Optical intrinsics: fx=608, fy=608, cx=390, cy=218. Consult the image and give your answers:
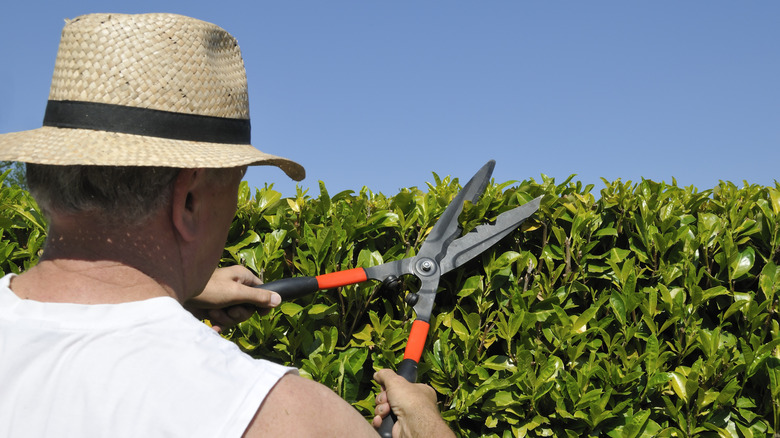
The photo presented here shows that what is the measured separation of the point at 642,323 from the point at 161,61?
3.30 m

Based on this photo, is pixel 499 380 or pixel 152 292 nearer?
pixel 152 292

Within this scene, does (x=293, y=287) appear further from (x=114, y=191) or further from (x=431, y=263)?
(x=114, y=191)

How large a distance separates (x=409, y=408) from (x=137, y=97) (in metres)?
1.68

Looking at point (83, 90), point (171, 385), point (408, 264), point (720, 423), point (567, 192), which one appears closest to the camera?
point (171, 385)

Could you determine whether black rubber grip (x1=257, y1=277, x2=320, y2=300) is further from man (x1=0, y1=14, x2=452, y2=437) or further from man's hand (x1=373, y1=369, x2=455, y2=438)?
man (x1=0, y1=14, x2=452, y2=437)

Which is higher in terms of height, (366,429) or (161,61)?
(161,61)

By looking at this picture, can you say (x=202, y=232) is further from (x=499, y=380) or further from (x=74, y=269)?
(x=499, y=380)

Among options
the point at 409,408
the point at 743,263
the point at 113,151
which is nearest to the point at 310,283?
the point at 409,408

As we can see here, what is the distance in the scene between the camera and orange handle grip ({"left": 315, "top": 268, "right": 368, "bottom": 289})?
323 cm

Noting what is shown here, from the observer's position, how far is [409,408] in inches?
103

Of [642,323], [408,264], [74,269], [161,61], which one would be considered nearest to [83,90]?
[161,61]

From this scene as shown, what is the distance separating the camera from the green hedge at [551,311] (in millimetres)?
3512

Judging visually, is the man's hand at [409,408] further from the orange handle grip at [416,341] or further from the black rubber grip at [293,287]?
the black rubber grip at [293,287]

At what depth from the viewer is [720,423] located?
12.5ft
